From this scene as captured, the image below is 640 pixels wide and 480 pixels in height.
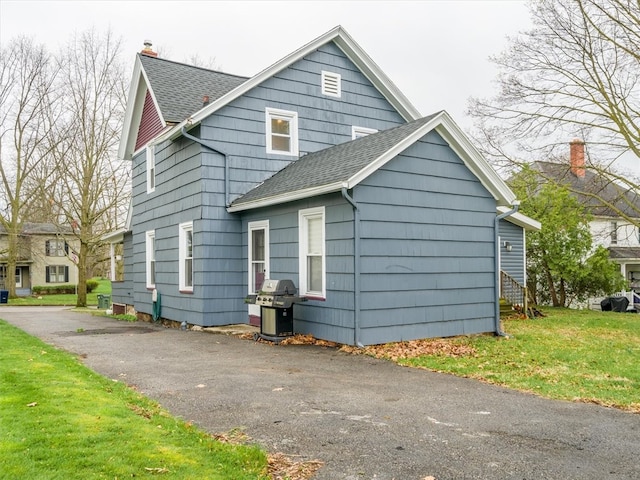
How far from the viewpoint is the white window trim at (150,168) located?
1605cm

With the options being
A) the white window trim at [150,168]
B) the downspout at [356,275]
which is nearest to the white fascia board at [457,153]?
the downspout at [356,275]

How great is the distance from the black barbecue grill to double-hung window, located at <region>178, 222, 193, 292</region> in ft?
12.2

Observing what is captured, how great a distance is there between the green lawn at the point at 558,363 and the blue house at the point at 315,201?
113 centimetres

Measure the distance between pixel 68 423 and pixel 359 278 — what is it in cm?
557

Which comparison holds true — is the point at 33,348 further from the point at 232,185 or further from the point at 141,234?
the point at 141,234

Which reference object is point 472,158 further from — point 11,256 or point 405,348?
point 11,256

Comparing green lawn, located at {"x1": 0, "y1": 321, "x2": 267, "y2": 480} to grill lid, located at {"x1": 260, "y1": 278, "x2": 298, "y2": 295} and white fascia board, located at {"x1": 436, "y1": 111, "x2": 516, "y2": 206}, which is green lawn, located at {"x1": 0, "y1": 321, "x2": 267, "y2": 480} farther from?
white fascia board, located at {"x1": 436, "y1": 111, "x2": 516, "y2": 206}

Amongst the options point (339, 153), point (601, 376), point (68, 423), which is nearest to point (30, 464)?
point (68, 423)

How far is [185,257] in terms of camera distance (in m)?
13.9

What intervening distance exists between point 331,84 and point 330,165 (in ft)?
14.5

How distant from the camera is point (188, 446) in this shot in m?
4.22

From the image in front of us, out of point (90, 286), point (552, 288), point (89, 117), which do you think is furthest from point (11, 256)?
point (552, 288)

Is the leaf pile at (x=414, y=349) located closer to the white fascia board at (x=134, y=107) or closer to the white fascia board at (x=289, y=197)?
the white fascia board at (x=289, y=197)

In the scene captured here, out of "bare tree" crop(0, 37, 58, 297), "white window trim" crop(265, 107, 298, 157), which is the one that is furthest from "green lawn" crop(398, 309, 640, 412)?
"bare tree" crop(0, 37, 58, 297)
